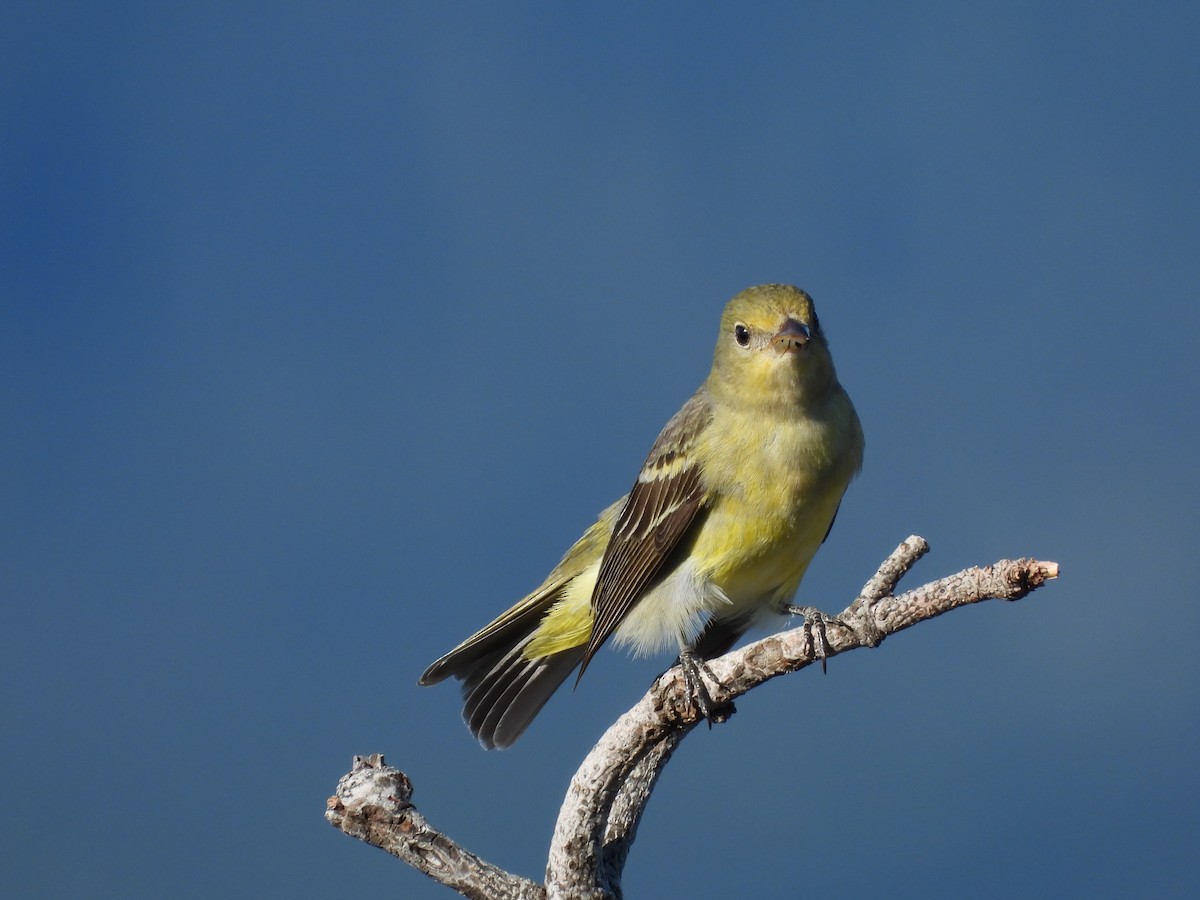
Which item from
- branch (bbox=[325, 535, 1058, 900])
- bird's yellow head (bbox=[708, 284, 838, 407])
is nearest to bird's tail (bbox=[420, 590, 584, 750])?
branch (bbox=[325, 535, 1058, 900])

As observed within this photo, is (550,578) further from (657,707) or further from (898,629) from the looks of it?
(898,629)

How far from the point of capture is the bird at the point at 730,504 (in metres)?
5.05

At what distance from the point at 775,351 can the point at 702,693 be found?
1423 millimetres

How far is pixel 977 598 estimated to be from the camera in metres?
3.93

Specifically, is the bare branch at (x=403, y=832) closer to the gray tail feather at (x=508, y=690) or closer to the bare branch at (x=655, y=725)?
the bare branch at (x=655, y=725)

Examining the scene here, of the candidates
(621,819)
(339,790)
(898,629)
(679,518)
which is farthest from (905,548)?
(339,790)

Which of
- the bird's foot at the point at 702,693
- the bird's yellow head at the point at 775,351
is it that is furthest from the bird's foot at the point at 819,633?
the bird's yellow head at the point at 775,351

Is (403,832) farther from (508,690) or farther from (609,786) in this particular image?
(508,690)

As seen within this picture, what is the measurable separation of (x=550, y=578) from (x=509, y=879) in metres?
1.51

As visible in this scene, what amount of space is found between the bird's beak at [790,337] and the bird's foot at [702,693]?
1.33 m

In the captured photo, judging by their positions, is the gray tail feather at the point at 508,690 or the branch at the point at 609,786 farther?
the gray tail feather at the point at 508,690

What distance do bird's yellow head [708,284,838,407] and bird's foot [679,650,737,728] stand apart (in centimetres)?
112

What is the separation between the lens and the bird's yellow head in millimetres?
5188

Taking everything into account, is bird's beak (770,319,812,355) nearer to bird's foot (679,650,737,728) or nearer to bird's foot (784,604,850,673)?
bird's foot (784,604,850,673)
